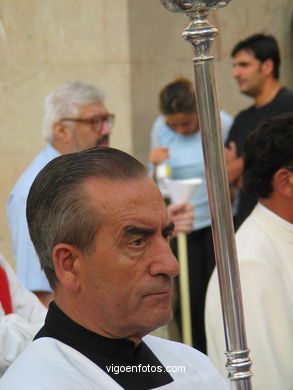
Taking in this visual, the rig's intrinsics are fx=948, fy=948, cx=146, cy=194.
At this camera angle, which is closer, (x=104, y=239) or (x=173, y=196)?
(x=104, y=239)

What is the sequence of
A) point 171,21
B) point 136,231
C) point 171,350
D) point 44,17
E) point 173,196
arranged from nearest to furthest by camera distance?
point 136,231 → point 171,350 → point 173,196 → point 44,17 → point 171,21

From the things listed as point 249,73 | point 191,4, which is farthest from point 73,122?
point 191,4

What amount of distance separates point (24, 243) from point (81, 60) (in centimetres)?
221

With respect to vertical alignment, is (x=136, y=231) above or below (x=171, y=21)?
below

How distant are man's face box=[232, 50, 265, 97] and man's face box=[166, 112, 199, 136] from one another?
0.39 m

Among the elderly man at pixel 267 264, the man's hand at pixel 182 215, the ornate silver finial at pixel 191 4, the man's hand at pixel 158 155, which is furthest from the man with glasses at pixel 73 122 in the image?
the ornate silver finial at pixel 191 4

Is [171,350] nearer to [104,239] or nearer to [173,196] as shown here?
[104,239]

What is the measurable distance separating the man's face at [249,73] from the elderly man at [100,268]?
13.3 feet

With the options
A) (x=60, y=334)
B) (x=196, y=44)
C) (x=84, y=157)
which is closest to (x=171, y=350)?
(x=60, y=334)

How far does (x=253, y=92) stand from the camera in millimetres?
6273

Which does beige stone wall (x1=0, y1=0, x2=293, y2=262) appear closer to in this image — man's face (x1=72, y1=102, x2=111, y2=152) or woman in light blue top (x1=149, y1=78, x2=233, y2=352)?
woman in light blue top (x1=149, y1=78, x2=233, y2=352)

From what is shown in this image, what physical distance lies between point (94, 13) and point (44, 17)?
366 mm

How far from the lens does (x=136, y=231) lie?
2258mm

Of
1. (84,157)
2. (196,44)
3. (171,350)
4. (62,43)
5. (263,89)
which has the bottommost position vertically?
(171,350)
